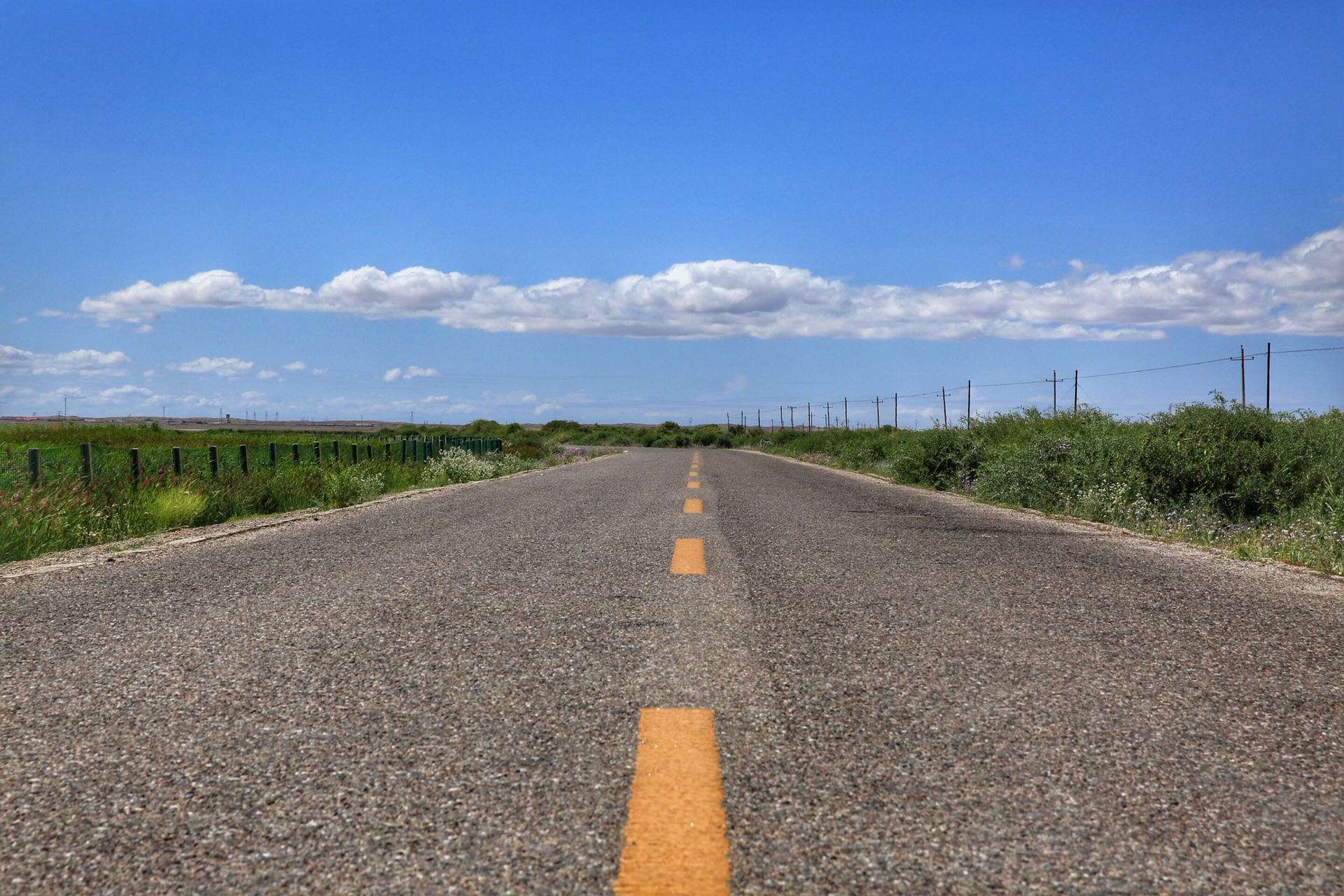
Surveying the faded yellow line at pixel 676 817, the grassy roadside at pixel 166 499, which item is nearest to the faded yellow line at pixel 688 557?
the faded yellow line at pixel 676 817

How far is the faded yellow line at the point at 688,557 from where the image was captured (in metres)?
6.25

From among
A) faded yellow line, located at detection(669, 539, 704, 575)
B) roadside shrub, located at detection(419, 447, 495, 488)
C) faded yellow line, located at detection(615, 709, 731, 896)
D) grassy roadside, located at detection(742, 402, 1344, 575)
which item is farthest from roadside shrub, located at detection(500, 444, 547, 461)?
faded yellow line, located at detection(615, 709, 731, 896)

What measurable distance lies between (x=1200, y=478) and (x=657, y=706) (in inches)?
456

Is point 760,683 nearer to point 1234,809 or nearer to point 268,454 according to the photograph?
point 1234,809

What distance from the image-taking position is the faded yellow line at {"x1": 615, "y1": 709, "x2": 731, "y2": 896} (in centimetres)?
201

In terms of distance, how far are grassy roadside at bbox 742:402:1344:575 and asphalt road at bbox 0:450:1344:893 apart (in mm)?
3683

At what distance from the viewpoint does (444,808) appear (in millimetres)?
2363

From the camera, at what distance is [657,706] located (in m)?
3.16

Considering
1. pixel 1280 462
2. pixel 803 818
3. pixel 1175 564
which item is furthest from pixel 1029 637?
pixel 1280 462

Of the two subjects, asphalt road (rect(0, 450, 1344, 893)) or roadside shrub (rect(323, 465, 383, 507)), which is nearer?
asphalt road (rect(0, 450, 1344, 893))

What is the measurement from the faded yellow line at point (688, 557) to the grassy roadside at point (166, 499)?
635cm

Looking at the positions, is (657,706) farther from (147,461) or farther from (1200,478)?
(147,461)

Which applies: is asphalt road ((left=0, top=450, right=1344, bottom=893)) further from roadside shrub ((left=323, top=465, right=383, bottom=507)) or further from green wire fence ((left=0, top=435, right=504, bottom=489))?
roadside shrub ((left=323, top=465, right=383, bottom=507))

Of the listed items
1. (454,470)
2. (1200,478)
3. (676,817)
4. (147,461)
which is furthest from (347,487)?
(676,817)
